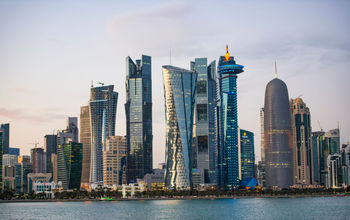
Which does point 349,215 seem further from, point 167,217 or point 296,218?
point 167,217

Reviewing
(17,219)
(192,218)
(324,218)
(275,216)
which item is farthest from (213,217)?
(17,219)

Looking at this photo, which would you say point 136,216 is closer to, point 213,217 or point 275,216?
point 213,217

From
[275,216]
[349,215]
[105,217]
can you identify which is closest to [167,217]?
[105,217]

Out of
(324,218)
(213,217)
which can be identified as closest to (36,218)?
(213,217)

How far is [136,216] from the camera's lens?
591ft

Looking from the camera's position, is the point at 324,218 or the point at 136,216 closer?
the point at 324,218

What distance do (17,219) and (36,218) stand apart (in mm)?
6902

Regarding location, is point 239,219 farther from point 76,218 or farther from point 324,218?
point 76,218

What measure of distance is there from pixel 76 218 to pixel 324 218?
78.5 metres

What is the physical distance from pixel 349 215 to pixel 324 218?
41.3ft

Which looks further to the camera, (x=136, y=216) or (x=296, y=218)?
(x=136, y=216)

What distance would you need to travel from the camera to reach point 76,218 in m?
174

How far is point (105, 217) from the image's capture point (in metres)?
176

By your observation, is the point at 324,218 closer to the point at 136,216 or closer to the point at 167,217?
the point at 167,217
